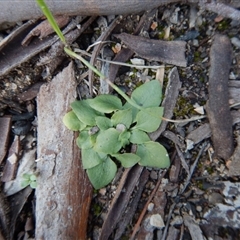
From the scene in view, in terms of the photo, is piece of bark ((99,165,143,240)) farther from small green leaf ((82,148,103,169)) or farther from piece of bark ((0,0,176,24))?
piece of bark ((0,0,176,24))

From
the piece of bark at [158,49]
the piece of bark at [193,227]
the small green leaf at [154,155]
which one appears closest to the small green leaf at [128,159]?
the small green leaf at [154,155]

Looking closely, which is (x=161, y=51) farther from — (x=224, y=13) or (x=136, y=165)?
(x=136, y=165)

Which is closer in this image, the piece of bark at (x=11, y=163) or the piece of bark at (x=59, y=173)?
the piece of bark at (x=59, y=173)

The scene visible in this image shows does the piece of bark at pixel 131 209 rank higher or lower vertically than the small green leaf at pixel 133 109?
lower

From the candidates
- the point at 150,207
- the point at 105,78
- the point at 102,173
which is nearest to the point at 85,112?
the point at 105,78

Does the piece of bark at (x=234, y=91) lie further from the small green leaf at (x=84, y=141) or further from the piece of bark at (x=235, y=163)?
the small green leaf at (x=84, y=141)

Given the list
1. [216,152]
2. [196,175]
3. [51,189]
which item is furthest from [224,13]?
[51,189]
